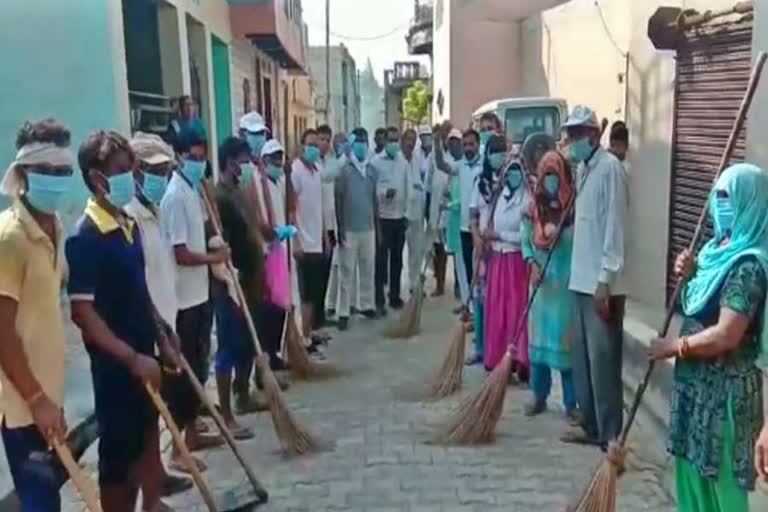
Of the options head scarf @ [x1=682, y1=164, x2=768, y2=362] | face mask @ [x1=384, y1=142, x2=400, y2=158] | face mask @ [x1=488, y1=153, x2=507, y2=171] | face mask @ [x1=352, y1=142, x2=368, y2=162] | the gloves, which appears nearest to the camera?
head scarf @ [x1=682, y1=164, x2=768, y2=362]

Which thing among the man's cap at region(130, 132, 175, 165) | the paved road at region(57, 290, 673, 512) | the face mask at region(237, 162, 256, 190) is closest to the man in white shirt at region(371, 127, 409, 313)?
the paved road at region(57, 290, 673, 512)

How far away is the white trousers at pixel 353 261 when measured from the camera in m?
8.48

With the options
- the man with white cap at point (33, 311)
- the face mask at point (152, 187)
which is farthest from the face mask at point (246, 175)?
the man with white cap at point (33, 311)

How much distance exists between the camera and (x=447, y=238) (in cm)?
912

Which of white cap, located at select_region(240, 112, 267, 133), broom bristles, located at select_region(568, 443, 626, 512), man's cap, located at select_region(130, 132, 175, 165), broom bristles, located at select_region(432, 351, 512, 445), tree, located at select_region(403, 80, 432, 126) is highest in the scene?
tree, located at select_region(403, 80, 432, 126)

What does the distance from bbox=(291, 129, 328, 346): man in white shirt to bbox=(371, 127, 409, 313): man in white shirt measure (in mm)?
1358

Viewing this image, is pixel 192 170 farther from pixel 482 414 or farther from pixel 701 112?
pixel 701 112

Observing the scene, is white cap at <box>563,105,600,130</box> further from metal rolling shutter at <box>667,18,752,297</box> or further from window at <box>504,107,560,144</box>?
window at <box>504,107,560,144</box>

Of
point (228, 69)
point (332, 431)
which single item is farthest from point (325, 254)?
point (228, 69)

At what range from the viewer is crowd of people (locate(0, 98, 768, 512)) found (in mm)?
2943

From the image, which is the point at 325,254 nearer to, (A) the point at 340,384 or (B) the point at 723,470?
(A) the point at 340,384

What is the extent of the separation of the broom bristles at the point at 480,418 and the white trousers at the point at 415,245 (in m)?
4.64

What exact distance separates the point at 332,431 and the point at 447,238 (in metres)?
4.10

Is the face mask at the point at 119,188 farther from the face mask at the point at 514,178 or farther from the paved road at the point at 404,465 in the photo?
the face mask at the point at 514,178
